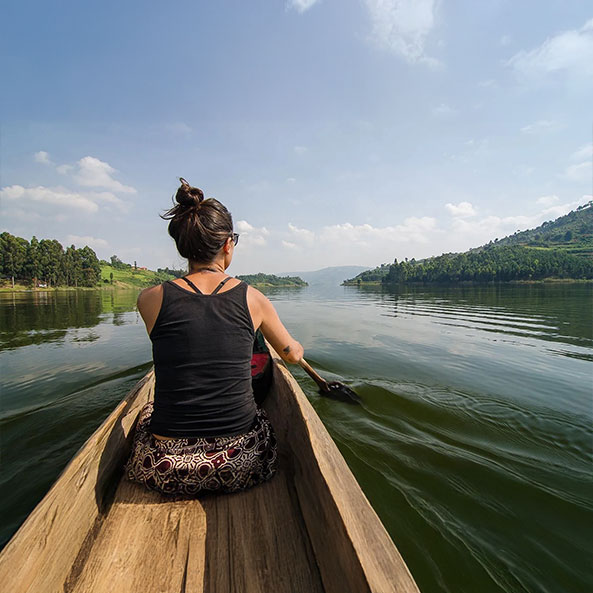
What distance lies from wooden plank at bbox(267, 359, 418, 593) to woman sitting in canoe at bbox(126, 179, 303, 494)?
38cm

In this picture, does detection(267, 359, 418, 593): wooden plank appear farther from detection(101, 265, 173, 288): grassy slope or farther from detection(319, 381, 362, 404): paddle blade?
detection(101, 265, 173, 288): grassy slope

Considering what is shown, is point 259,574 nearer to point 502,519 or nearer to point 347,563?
point 347,563

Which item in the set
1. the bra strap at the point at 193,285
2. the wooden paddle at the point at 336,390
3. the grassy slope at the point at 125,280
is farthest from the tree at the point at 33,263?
the bra strap at the point at 193,285

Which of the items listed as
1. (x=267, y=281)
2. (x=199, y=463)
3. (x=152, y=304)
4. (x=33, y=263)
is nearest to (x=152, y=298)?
(x=152, y=304)

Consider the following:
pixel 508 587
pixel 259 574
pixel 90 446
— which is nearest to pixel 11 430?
pixel 90 446

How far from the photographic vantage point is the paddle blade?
16.1 feet

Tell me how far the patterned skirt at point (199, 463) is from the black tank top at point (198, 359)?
0.07 metres

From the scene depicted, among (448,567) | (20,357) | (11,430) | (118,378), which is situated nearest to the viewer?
(448,567)

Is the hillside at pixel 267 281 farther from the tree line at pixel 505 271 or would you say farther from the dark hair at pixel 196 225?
the dark hair at pixel 196 225

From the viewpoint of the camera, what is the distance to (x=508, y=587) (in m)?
1.86

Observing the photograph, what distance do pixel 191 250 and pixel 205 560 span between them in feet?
6.03

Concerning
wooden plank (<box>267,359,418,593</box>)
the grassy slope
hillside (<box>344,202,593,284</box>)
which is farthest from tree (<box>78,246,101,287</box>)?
hillside (<box>344,202,593,284</box>)

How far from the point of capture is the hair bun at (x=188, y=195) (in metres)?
2.06

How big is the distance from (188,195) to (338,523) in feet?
6.85
